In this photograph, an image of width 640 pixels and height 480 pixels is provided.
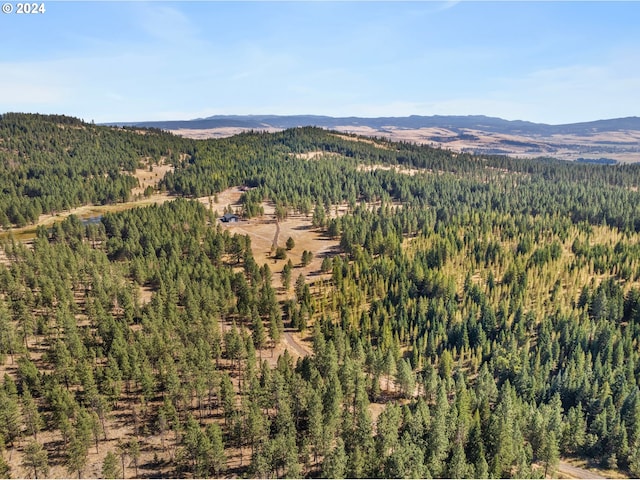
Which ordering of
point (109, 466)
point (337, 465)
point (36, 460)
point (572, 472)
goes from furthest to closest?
1. point (572, 472)
2. point (36, 460)
3. point (337, 465)
4. point (109, 466)

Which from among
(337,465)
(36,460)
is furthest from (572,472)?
(36,460)

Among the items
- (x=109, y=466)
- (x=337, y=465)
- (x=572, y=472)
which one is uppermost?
(x=109, y=466)

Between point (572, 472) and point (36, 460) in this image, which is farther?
point (572, 472)

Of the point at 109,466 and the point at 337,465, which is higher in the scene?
the point at 109,466

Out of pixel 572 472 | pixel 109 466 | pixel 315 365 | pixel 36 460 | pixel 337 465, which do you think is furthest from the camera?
pixel 315 365

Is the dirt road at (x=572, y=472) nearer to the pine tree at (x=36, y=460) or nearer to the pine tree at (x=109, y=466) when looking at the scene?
the pine tree at (x=109, y=466)

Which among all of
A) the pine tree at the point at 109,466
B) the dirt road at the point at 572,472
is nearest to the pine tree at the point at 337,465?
the pine tree at the point at 109,466

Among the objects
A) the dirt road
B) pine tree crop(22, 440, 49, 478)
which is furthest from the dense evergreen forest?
the dirt road

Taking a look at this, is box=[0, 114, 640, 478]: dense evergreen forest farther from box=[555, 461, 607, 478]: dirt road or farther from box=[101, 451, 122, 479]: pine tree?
box=[555, 461, 607, 478]: dirt road

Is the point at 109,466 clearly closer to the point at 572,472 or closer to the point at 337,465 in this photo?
the point at 337,465

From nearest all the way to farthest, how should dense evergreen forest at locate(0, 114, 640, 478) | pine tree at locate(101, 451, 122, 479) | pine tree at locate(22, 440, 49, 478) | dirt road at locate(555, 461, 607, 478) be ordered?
1. pine tree at locate(101, 451, 122, 479)
2. pine tree at locate(22, 440, 49, 478)
3. dense evergreen forest at locate(0, 114, 640, 478)
4. dirt road at locate(555, 461, 607, 478)

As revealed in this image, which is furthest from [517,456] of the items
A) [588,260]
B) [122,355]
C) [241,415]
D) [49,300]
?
[588,260]
